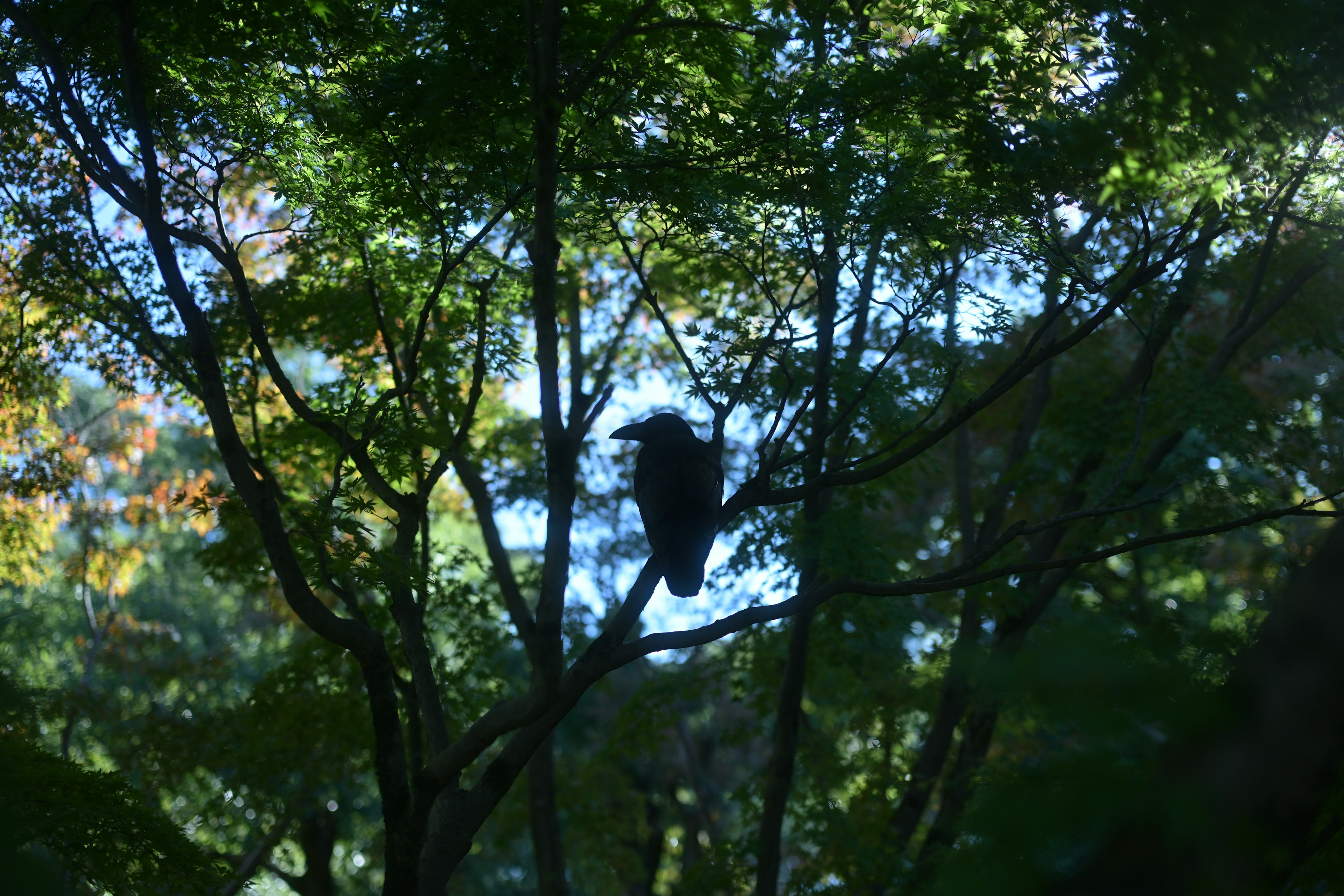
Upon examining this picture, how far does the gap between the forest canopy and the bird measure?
10.7 inches

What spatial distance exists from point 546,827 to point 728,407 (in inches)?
284

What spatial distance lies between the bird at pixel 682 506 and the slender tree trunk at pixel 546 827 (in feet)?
19.2

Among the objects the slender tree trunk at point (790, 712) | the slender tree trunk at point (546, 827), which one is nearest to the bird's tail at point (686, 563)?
the slender tree trunk at point (790, 712)

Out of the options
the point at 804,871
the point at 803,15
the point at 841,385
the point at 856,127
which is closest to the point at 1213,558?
the point at 804,871

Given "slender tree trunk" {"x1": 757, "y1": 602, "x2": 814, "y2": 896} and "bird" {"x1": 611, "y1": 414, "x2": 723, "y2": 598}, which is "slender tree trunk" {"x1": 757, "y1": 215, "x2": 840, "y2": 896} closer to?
"slender tree trunk" {"x1": 757, "y1": 602, "x2": 814, "y2": 896}

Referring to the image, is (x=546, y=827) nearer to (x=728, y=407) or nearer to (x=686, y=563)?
(x=686, y=563)

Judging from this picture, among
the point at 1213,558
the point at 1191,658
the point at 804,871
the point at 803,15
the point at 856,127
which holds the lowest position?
the point at 1191,658

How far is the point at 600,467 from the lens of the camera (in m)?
13.5

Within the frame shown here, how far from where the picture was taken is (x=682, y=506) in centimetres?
500

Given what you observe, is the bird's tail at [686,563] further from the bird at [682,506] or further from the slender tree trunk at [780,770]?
the slender tree trunk at [780,770]

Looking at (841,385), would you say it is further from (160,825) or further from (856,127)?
(160,825)

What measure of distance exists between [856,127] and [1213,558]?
12275 millimetres

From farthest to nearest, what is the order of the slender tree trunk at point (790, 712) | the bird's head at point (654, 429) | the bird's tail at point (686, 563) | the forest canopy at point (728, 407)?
1. the slender tree trunk at point (790, 712)
2. the bird's head at point (654, 429)
3. the bird's tail at point (686, 563)
4. the forest canopy at point (728, 407)

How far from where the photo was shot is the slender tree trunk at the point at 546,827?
33.2ft
